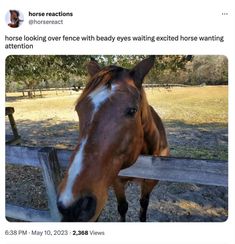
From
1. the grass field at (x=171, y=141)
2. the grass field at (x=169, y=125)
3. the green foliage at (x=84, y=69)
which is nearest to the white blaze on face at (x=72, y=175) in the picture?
the green foliage at (x=84, y=69)

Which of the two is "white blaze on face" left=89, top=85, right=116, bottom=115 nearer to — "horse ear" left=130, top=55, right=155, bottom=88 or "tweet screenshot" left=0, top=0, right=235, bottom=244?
"tweet screenshot" left=0, top=0, right=235, bottom=244

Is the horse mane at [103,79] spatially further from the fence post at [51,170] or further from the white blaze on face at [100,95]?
the fence post at [51,170]

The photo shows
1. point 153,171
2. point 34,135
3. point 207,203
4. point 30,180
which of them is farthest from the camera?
point 34,135

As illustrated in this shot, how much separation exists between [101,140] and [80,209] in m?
0.21

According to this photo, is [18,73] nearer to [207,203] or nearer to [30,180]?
[30,180]

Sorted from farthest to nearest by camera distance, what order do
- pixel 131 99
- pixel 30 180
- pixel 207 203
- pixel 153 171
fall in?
pixel 30 180, pixel 207 203, pixel 153 171, pixel 131 99

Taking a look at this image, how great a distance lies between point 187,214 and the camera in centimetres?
178

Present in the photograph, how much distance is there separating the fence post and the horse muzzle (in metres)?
0.42
